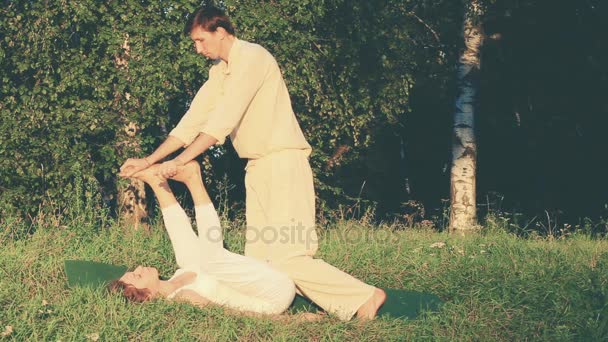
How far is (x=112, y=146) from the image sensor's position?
11.2 m

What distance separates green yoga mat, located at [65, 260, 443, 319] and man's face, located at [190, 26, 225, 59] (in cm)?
180

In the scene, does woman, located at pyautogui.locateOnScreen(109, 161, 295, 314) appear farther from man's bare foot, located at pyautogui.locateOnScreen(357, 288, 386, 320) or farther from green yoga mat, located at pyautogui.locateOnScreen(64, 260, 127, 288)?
man's bare foot, located at pyautogui.locateOnScreen(357, 288, 386, 320)

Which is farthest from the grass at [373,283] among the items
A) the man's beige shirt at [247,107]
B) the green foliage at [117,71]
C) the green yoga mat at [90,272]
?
the green foliage at [117,71]

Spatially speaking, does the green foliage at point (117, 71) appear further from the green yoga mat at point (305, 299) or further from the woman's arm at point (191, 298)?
the woman's arm at point (191, 298)

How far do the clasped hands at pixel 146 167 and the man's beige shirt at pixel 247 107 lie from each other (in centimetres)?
29

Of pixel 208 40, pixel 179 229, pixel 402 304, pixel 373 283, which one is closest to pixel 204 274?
pixel 179 229

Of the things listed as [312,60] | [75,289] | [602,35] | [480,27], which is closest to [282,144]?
[75,289]

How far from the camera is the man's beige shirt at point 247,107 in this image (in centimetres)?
584

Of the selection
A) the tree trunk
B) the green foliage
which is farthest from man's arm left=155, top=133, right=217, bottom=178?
the green foliage

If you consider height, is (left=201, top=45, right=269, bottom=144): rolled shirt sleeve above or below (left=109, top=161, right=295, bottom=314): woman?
above

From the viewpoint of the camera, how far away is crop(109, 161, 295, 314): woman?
5961 millimetres

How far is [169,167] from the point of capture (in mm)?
5754

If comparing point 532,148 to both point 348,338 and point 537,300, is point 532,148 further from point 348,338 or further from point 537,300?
point 348,338

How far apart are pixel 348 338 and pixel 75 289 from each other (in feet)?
6.35
